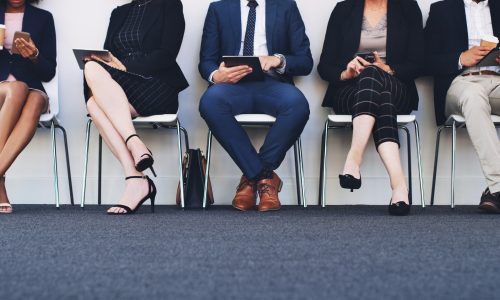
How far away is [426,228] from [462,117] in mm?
1202

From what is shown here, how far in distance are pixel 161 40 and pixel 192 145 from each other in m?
0.65

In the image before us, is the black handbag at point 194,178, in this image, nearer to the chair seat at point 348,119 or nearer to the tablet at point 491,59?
the chair seat at point 348,119

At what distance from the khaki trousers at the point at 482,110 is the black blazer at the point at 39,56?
194 centimetres

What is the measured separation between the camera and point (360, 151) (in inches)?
110

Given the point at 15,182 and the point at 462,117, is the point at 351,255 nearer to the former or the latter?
the point at 462,117

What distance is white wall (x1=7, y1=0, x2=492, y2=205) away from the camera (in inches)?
146

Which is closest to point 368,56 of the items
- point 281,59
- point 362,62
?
point 362,62

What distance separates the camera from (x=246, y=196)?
3.04 metres

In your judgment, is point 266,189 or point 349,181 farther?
point 266,189

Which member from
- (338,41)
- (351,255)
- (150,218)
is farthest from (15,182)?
(351,255)

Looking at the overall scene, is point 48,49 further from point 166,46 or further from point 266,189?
point 266,189

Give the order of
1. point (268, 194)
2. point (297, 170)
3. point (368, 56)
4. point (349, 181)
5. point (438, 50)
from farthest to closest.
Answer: point (297, 170)
point (438, 50)
point (368, 56)
point (268, 194)
point (349, 181)

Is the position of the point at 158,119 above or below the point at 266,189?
above

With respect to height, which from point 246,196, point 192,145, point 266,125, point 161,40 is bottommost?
point 246,196
